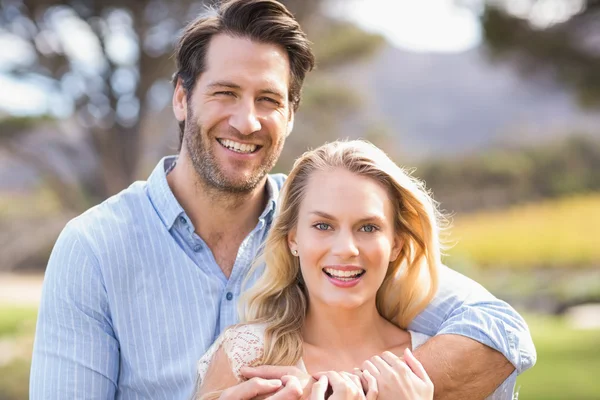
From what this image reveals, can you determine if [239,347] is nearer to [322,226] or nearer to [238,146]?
[322,226]

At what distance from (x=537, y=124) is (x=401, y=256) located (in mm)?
24183

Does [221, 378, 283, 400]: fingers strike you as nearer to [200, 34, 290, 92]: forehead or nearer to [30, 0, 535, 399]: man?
[30, 0, 535, 399]: man

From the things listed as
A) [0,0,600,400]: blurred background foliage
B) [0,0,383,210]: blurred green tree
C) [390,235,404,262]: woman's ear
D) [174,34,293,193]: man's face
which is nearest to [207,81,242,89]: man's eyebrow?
[174,34,293,193]: man's face

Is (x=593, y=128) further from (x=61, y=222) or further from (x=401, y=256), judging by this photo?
(x=401, y=256)

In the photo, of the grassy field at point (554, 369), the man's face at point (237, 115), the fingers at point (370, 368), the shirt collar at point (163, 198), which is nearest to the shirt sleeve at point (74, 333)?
the shirt collar at point (163, 198)

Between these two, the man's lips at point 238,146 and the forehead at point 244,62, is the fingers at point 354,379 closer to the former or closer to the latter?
the man's lips at point 238,146

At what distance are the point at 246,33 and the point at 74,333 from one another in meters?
1.17

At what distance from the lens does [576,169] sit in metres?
17.3

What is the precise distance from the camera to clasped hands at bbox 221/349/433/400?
214cm

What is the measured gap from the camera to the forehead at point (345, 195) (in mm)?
2367

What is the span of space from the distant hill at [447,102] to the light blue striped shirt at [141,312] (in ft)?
67.5

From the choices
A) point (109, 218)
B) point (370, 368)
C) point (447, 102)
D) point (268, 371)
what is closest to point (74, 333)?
point (109, 218)

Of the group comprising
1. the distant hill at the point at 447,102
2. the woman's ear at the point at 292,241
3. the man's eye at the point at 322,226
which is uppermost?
the distant hill at the point at 447,102

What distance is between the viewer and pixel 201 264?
273cm
